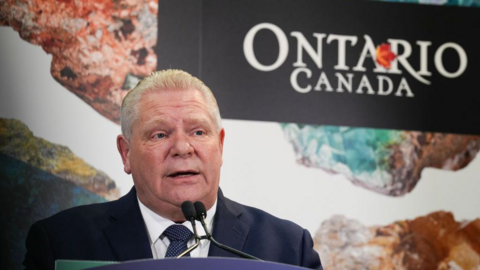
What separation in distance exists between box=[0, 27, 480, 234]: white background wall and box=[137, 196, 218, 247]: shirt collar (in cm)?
101

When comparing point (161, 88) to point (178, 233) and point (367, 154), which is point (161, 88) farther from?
point (367, 154)

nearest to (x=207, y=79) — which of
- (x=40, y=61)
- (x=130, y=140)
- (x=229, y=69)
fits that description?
(x=229, y=69)

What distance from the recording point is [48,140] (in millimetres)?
3869

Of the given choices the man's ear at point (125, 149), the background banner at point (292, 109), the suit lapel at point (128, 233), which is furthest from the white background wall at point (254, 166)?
the suit lapel at point (128, 233)

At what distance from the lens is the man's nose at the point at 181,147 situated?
2785 mm

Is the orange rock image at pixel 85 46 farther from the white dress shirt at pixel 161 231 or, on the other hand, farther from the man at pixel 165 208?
the white dress shirt at pixel 161 231

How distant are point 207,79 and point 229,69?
12 centimetres

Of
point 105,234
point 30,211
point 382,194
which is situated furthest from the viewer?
point 382,194

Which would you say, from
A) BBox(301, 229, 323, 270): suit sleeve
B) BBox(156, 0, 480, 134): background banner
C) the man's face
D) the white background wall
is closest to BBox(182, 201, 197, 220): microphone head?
the man's face

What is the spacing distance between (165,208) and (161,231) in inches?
2.9

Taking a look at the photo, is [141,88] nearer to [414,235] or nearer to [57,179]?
[57,179]

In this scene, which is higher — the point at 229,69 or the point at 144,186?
the point at 229,69

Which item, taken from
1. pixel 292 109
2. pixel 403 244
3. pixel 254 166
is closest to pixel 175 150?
pixel 254 166

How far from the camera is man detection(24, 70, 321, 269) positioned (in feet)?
9.18
